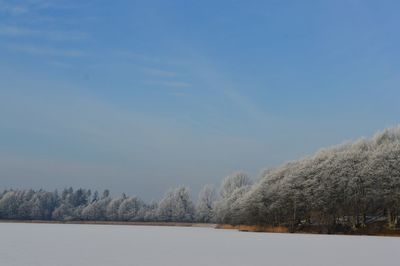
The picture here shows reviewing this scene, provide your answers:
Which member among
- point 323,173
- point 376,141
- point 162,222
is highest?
point 376,141

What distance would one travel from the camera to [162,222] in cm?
16688

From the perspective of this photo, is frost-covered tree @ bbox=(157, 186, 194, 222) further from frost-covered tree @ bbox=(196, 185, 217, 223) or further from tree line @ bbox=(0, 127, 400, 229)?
tree line @ bbox=(0, 127, 400, 229)

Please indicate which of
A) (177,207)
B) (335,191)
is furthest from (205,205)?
(335,191)

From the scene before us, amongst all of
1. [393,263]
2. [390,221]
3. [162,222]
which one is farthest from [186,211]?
[393,263]

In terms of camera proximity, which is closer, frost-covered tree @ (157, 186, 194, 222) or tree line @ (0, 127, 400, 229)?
tree line @ (0, 127, 400, 229)

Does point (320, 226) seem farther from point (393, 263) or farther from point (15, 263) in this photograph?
point (15, 263)

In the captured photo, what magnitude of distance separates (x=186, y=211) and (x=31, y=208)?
70.9 m

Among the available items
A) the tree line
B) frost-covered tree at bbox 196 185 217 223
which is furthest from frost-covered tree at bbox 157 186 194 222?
the tree line

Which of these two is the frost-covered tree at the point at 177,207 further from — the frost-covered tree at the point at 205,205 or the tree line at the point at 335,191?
the tree line at the point at 335,191

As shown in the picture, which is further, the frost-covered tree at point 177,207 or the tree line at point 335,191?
the frost-covered tree at point 177,207

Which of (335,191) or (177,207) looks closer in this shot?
(335,191)

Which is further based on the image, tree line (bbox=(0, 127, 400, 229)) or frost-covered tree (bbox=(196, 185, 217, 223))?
frost-covered tree (bbox=(196, 185, 217, 223))

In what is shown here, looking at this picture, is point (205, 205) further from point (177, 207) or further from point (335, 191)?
point (335, 191)

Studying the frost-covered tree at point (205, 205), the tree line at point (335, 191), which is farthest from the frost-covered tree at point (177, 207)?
the tree line at point (335, 191)
